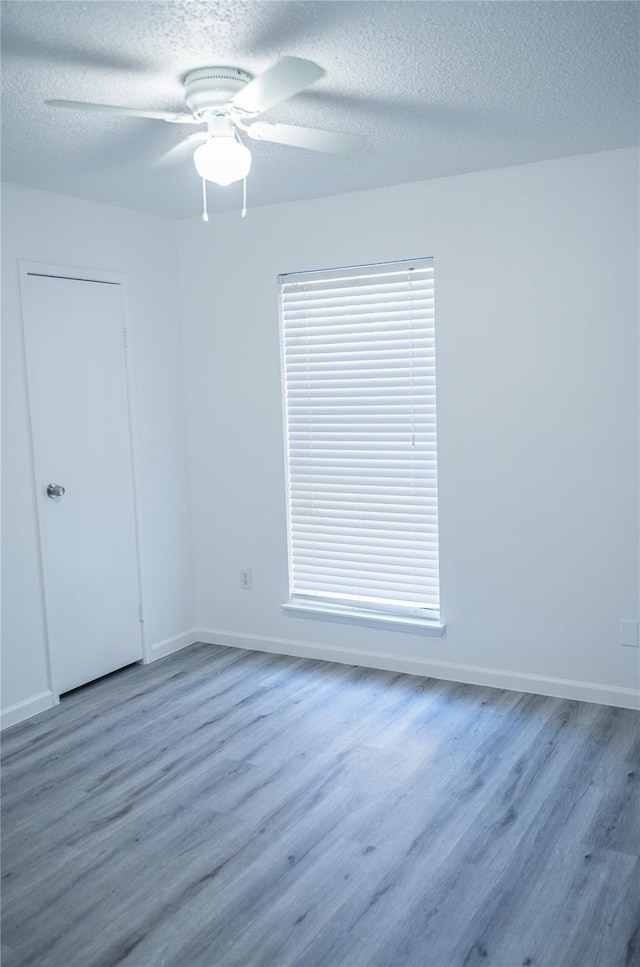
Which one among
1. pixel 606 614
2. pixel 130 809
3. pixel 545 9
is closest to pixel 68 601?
pixel 130 809

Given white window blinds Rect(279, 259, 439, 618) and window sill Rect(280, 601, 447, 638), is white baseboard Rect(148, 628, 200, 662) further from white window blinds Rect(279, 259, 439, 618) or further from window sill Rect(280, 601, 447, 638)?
white window blinds Rect(279, 259, 439, 618)

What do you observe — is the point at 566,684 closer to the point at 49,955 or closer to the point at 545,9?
the point at 49,955

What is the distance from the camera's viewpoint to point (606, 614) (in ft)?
11.9

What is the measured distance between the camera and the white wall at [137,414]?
143 inches

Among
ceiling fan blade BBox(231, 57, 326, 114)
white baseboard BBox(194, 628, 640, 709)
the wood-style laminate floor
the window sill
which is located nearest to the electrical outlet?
white baseboard BBox(194, 628, 640, 709)

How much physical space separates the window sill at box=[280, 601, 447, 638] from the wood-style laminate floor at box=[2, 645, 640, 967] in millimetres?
278

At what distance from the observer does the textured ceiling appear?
6.86ft

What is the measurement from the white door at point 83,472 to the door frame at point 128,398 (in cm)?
2

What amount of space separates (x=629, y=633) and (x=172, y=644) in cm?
255

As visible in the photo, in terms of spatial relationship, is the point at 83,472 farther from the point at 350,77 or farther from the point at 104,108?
the point at 350,77

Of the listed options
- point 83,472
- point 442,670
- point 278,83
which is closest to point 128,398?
point 83,472

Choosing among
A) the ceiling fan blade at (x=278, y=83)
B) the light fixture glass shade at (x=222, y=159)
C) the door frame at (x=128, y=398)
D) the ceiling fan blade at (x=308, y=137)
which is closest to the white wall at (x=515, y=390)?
the door frame at (x=128, y=398)

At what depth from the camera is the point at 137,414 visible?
14.4ft

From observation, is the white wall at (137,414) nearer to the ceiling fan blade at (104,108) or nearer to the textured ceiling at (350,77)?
the textured ceiling at (350,77)
